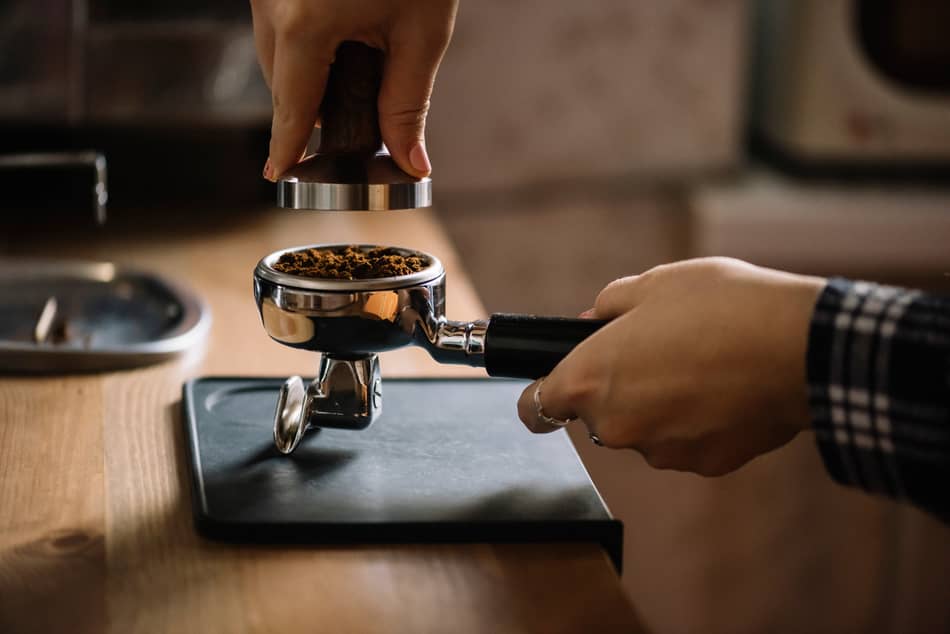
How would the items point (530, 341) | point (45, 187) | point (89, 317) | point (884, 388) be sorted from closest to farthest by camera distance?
point (884, 388), point (530, 341), point (89, 317), point (45, 187)

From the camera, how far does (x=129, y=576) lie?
0.48m

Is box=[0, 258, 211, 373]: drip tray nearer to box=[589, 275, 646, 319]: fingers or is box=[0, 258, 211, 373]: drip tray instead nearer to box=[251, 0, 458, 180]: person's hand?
box=[251, 0, 458, 180]: person's hand

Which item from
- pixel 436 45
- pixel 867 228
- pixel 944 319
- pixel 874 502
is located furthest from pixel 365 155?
pixel 874 502

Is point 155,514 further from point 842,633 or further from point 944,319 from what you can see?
point 842,633

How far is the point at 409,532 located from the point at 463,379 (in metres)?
0.21

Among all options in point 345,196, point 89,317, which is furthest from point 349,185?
point 89,317

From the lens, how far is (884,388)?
46cm

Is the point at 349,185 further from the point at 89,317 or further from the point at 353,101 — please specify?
the point at 89,317

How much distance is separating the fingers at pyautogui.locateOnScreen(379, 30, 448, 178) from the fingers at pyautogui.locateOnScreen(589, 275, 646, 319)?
0.40ft

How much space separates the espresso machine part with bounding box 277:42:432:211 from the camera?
55cm

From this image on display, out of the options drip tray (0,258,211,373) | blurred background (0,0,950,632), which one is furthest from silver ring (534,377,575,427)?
blurred background (0,0,950,632)

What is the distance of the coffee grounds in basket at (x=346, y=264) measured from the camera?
0.57m

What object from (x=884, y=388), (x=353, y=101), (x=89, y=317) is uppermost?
(x=353, y=101)

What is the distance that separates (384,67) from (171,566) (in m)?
0.29
